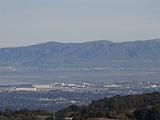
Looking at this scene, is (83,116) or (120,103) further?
(120,103)

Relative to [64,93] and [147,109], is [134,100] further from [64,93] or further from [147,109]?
[64,93]

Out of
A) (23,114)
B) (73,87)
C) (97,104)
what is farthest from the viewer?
(73,87)

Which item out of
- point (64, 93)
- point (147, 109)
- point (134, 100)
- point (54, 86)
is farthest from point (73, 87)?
point (147, 109)

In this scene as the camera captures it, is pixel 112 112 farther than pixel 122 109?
No

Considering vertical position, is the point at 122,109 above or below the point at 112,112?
above

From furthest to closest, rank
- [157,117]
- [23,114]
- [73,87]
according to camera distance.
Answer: [73,87], [23,114], [157,117]
